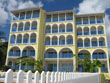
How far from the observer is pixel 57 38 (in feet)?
103

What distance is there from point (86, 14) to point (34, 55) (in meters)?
16.0

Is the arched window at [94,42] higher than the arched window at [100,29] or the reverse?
the reverse

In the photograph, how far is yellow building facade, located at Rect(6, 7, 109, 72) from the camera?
30188 mm

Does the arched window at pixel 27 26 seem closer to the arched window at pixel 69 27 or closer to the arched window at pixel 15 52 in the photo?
the arched window at pixel 15 52

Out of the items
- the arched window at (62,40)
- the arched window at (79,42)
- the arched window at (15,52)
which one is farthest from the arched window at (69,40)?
the arched window at (15,52)

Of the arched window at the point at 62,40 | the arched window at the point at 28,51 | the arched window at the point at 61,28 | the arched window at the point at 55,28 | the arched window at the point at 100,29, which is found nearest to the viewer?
the arched window at the point at 28,51

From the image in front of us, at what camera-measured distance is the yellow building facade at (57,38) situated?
30188mm

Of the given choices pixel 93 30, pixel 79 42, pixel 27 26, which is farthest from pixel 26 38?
pixel 93 30

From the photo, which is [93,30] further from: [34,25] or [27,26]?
[27,26]

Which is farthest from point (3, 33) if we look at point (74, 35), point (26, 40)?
point (74, 35)

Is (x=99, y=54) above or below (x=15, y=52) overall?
below

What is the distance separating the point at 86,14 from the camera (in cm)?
3297

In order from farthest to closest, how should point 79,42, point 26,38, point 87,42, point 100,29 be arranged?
point 100,29 → point 79,42 → point 26,38 → point 87,42

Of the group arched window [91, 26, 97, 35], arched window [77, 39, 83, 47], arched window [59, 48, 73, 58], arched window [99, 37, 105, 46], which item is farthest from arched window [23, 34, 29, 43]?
arched window [99, 37, 105, 46]
